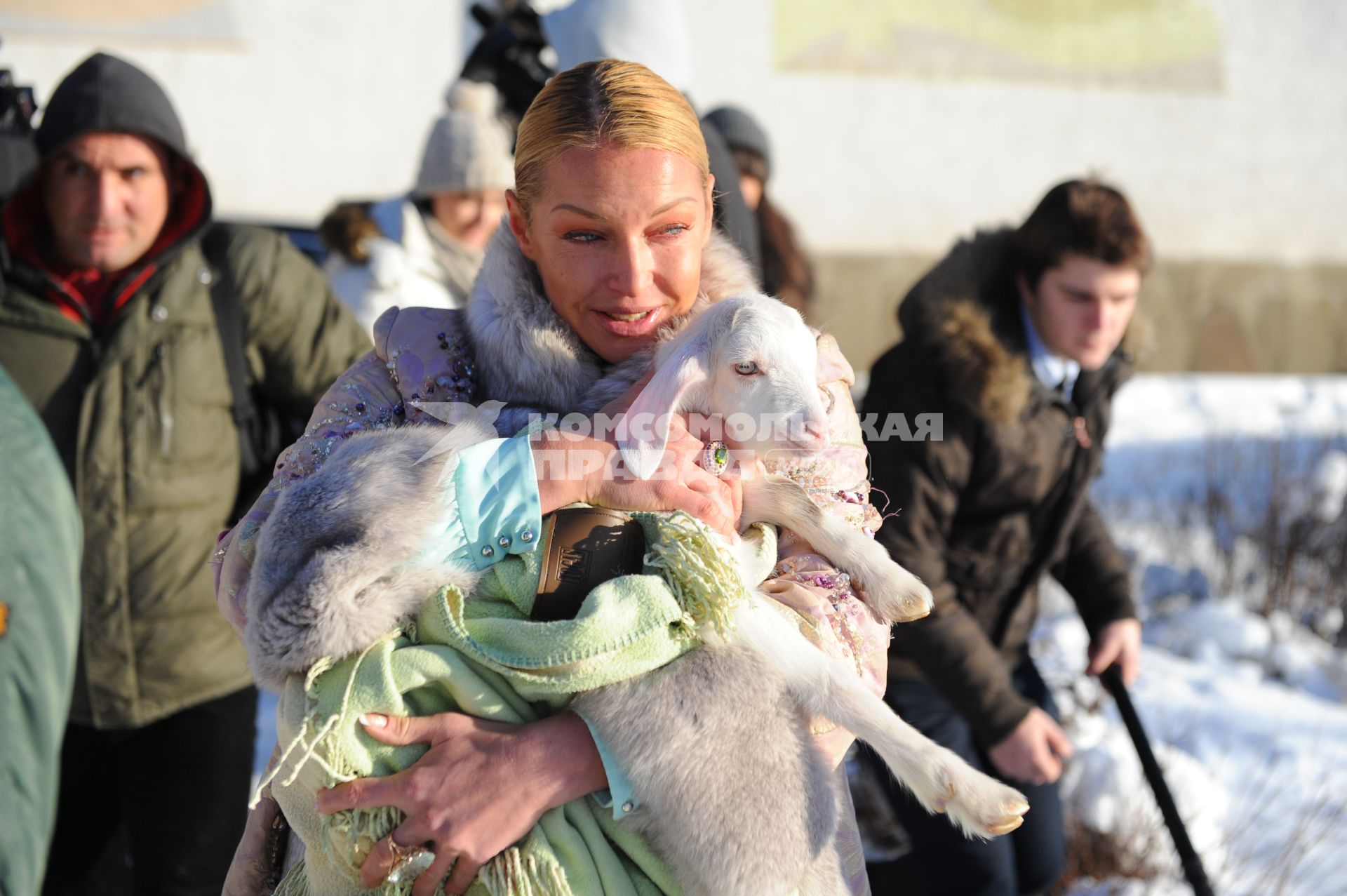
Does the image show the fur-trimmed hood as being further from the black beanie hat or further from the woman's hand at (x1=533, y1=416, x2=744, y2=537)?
the black beanie hat

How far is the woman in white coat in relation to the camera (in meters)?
4.05

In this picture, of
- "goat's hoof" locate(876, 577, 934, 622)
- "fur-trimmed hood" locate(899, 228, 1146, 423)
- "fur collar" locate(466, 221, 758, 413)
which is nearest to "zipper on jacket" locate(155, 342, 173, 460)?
"fur collar" locate(466, 221, 758, 413)

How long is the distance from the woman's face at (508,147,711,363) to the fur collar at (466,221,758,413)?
3 centimetres

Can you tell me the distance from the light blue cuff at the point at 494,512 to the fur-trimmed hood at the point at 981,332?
1.93 metres

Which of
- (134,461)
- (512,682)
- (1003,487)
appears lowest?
(1003,487)

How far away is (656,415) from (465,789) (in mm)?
582

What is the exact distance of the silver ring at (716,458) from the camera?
1783 millimetres

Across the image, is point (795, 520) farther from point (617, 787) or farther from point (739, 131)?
point (739, 131)

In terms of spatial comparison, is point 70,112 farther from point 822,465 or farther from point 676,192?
point 822,465

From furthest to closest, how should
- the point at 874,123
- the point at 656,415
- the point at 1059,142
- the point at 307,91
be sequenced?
the point at 1059,142
the point at 874,123
the point at 307,91
the point at 656,415

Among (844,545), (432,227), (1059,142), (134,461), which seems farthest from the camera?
(1059,142)

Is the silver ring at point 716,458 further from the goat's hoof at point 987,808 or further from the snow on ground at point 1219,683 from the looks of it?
the snow on ground at point 1219,683

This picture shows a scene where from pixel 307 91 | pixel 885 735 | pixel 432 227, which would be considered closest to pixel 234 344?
pixel 432 227

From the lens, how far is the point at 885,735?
5.29 feet
